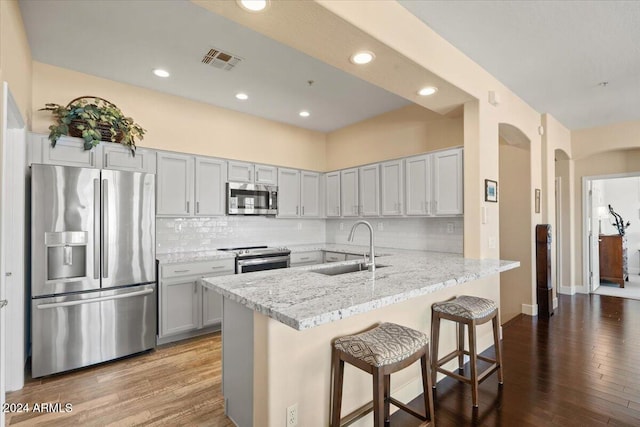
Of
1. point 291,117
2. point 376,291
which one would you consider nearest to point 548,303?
point 376,291

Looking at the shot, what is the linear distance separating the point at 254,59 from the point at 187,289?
254 cm

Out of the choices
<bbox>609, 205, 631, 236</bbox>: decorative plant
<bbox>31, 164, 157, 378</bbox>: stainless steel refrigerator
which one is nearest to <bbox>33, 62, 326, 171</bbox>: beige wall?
<bbox>31, 164, 157, 378</bbox>: stainless steel refrigerator

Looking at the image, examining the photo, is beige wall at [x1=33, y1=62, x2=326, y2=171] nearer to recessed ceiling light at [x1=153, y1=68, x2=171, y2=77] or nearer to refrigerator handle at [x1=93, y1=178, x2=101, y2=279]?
recessed ceiling light at [x1=153, y1=68, x2=171, y2=77]

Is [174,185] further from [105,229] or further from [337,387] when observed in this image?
[337,387]

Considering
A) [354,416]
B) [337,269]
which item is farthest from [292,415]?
[337,269]

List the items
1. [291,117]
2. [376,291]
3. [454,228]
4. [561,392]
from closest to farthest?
[376,291], [561,392], [454,228], [291,117]

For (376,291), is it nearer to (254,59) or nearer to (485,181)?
(485,181)

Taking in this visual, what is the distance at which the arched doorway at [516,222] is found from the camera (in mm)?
4191

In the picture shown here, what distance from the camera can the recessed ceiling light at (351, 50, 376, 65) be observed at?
7.43 ft

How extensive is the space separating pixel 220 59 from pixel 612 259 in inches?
303

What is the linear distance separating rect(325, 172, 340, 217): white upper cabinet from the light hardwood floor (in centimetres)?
286

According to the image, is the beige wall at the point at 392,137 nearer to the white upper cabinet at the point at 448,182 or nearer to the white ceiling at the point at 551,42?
the white upper cabinet at the point at 448,182

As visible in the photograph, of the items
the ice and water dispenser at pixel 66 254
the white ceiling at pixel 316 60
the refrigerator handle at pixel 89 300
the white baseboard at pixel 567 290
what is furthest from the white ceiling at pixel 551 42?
the refrigerator handle at pixel 89 300

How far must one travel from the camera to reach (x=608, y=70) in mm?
3207
